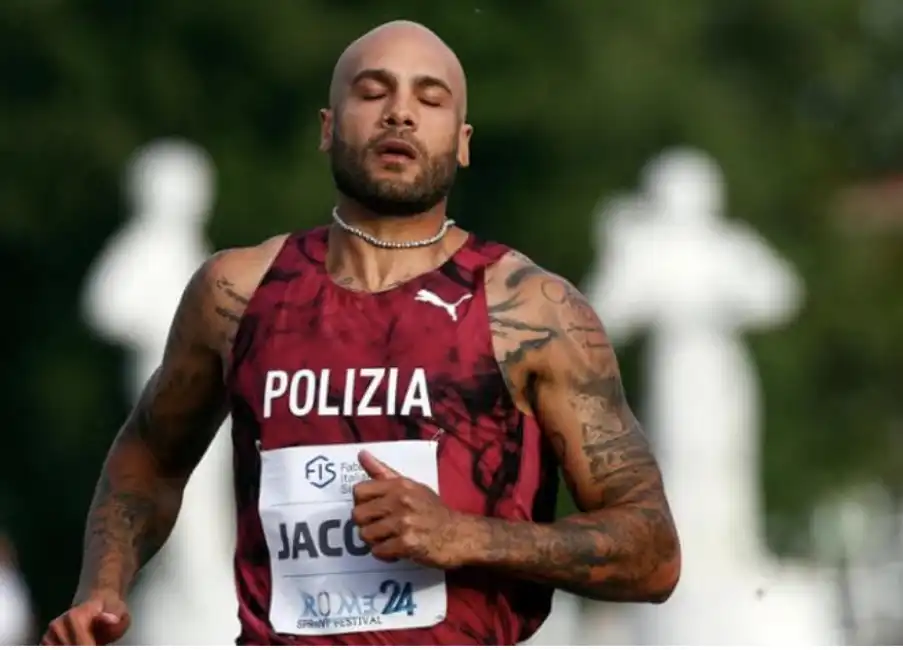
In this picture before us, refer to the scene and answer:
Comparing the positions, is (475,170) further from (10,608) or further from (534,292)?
(534,292)

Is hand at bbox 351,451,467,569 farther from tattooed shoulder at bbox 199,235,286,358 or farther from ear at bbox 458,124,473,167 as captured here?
ear at bbox 458,124,473,167

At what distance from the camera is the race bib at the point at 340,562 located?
20.7 feet

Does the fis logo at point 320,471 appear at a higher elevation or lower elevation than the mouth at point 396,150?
lower

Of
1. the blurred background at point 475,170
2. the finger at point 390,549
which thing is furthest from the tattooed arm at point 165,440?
the blurred background at point 475,170

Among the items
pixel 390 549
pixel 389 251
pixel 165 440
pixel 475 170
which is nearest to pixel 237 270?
pixel 389 251

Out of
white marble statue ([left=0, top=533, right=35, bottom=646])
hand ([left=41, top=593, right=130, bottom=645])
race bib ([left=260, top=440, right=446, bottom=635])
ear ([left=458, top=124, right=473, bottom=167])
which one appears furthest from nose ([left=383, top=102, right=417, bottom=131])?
white marble statue ([left=0, top=533, right=35, bottom=646])

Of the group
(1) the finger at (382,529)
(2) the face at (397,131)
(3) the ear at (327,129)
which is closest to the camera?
(1) the finger at (382,529)

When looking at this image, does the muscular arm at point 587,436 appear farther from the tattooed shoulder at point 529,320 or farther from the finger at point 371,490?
the finger at point 371,490

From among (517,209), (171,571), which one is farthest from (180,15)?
(171,571)

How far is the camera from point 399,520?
19.5 feet

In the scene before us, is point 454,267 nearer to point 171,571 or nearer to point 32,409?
point 171,571

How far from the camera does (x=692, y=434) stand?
54.5 ft

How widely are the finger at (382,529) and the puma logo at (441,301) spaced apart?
587 mm

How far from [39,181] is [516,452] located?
65.6 ft
